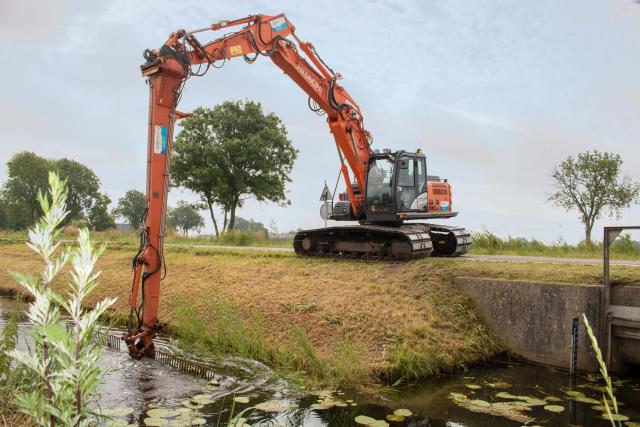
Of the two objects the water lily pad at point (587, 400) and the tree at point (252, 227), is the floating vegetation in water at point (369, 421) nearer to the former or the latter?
the water lily pad at point (587, 400)

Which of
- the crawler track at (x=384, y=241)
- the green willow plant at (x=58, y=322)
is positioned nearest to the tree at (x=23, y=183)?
the crawler track at (x=384, y=241)

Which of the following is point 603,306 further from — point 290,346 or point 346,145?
point 346,145

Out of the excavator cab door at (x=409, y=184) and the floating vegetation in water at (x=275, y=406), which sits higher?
the excavator cab door at (x=409, y=184)

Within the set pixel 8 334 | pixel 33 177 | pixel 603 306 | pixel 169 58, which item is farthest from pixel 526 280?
pixel 33 177

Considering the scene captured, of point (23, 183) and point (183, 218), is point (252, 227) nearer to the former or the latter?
point (23, 183)

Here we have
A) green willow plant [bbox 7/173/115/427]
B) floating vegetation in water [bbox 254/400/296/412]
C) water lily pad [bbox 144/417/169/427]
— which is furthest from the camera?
floating vegetation in water [bbox 254/400/296/412]

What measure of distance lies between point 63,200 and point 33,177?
58433 millimetres

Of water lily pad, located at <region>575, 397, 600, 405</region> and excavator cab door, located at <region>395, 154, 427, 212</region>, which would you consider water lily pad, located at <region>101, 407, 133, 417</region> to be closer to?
water lily pad, located at <region>575, 397, 600, 405</region>

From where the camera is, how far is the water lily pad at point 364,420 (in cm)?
538

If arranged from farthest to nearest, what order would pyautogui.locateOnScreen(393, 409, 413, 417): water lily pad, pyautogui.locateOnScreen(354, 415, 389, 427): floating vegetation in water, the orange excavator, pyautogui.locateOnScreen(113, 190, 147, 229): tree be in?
pyautogui.locateOnScreen(113, 190, 147, 229): tree, the orange excavator, pyautogui.locateOnScreen(393, 409, 413, 417): water lily pad, pyautogui.locateOnScreen(354, 415, 389, 427): floating vegetation in water

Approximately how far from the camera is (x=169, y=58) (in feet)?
25.3

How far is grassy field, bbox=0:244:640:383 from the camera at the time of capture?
24.4 ft

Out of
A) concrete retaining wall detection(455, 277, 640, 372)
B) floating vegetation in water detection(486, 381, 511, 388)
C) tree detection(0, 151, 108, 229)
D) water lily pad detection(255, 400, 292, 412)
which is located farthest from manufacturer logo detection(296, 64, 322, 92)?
tree detection(0, 151, 108, 229)

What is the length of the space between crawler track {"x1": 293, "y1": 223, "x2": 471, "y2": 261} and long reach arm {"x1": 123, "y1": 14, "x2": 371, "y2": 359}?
1035 mm
